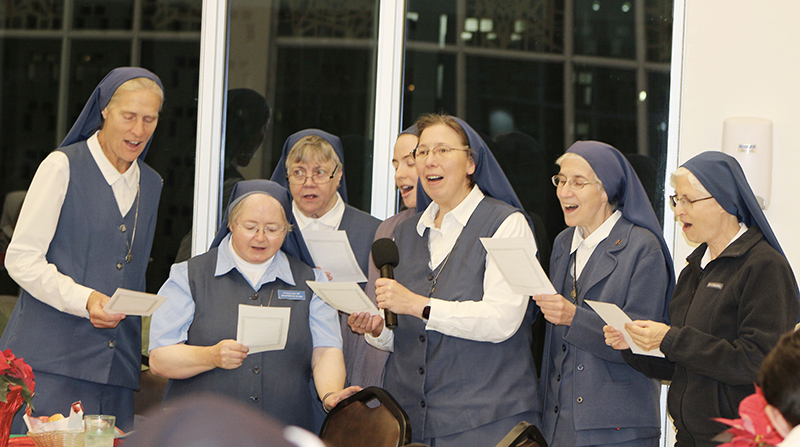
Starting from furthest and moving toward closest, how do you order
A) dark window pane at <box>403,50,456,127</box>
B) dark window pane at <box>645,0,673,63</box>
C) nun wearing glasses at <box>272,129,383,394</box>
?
dark window pane at <box>403,50,456,127</box> < dark window pane at <box>645,0,673,63</box> < nun wearing glasses at <box>272,129,383,394</box>

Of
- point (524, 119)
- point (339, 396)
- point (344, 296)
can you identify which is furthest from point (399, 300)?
point (524, 119)

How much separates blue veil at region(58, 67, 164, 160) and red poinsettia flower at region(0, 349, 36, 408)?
1.49 m

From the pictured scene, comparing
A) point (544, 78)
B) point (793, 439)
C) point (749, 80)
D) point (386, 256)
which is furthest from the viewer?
point (544, 78)

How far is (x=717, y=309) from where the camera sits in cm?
263

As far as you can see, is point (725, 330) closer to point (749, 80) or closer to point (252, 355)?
point (252, 355)

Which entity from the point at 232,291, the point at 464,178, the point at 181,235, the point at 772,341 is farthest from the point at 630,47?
the point at 181,235

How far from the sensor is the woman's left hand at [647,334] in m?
2.65

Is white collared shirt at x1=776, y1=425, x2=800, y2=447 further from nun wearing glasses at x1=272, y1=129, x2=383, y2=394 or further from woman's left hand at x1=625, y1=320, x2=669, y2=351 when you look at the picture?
nun wearing glasses at x1=272, y1=129, x2=383, y2=394

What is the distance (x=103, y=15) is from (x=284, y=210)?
9.66ft

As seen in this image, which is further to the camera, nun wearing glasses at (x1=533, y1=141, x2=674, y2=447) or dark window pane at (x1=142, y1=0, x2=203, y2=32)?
dark window pane at (x1=142, y1=0, x2=203, y2=32)

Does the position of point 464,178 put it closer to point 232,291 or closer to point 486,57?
point 232,291

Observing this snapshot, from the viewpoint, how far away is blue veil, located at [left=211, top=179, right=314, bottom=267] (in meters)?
3.17

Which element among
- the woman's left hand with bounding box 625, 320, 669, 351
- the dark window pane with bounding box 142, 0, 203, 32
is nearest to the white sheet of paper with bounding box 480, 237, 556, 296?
the woman's left hand with bounding box 625, 320, 669, 351

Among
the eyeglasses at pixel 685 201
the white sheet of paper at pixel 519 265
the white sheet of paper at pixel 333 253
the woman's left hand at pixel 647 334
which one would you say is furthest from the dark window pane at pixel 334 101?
the woman's left hand at pixel 647 334
